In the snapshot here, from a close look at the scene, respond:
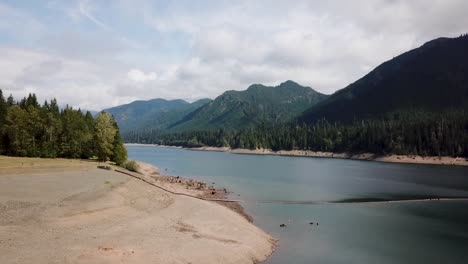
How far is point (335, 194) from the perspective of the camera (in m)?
97.6

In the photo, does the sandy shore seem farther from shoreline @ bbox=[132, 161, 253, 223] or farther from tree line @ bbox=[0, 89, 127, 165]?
tree line @ bbox=[0, 89, 127, 165]

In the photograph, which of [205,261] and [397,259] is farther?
[397,259]

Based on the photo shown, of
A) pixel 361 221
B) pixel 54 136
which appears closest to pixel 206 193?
pixel 361 221

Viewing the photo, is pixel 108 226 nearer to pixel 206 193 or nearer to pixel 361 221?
pixel 361 221

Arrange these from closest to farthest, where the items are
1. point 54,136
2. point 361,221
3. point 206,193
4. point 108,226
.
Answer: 1. point 108,226
2. point 361,221
3. point 206,193
4. point 54,136

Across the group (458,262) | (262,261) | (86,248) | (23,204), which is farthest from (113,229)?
(458,262)

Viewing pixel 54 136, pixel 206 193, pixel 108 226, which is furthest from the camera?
pixel 54 136

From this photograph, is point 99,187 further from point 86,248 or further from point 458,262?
point 458,262

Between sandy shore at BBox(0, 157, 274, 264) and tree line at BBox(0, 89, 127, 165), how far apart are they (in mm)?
30785

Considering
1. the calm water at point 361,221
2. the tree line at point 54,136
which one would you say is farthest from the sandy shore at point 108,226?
the tree line at point 54,136

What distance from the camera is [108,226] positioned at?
45.5m

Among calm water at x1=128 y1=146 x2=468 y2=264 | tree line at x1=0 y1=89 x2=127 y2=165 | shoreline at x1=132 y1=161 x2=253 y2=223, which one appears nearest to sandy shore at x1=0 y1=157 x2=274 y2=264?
shoreline at x1=132 y1=161 x2=253 y2=223

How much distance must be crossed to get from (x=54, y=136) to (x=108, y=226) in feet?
224

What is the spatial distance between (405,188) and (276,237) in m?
68.0
